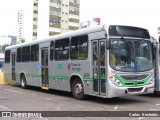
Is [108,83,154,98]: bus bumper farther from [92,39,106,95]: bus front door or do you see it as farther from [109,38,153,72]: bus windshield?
[109,38,153,72]: bus windshield

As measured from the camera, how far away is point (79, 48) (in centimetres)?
1282

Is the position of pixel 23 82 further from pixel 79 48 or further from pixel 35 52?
pixel 79 48

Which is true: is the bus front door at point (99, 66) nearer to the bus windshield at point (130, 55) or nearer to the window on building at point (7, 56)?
the bus windshield at point (130, 55)

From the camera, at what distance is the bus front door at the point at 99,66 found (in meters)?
11.4

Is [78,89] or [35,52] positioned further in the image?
[35,52]

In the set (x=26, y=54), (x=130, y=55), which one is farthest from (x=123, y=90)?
(x=26, y=54)

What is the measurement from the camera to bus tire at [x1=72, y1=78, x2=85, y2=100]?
502 inches

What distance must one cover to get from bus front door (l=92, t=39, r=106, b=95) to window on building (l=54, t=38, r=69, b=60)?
2261mm

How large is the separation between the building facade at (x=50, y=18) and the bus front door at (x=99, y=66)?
68837 millimetres

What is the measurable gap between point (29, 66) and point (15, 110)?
27.8 ft

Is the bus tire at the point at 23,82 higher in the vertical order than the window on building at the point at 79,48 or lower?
lower

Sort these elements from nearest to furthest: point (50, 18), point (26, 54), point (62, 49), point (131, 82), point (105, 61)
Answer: point (105, 61) < point (131, 82) < point (62, 49) < point (26, 54) < point (50, 18)

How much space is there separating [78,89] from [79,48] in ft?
6.04

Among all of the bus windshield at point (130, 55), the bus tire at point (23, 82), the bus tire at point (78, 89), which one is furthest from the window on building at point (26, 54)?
the bus windshield at point (130, 55)
